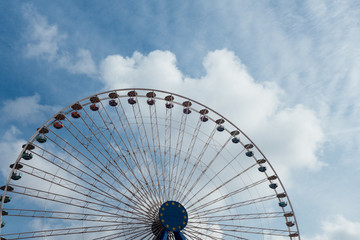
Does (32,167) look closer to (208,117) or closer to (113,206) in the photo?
(113,206)

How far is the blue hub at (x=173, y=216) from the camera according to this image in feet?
→ 80.1

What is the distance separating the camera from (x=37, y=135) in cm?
2530

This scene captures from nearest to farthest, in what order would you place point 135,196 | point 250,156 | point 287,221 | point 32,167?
1. point 32,167
2. point 135,196
3. point 287,221
4. point 250,156

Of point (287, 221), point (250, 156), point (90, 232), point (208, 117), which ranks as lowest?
point (90, 232)

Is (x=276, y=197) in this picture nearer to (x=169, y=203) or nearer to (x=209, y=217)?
(x=209, y=217)

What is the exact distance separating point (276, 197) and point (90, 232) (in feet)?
50.3

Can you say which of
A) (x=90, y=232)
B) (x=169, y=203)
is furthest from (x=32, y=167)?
(x=169, y=203)

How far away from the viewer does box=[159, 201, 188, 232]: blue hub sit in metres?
24.4

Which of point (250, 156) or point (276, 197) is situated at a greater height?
point (250, 156)

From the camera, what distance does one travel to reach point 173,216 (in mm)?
24797

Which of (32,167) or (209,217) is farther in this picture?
(209,217)

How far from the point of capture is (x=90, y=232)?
24219 mm

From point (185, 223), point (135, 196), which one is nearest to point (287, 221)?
point (185, 223)

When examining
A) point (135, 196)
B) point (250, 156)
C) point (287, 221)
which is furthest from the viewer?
point (250, 156)
